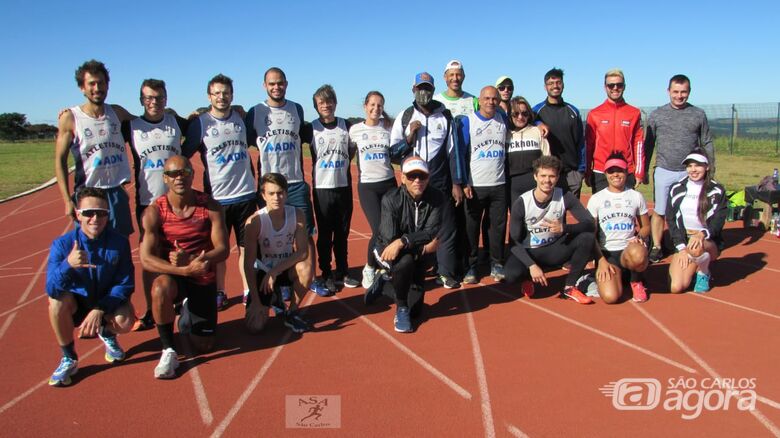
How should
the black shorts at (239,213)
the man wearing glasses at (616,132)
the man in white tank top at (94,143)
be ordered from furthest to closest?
1. the man wearing glasses at (616,132)
2. the black shorts at (239,213)
3. the man in white tank top at (94,143)

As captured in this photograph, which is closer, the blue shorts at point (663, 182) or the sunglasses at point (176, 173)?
the sunglasses at point (176, 173)

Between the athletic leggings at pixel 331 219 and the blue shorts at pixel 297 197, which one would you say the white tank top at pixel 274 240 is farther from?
the athletic leggings at pixel 331 219

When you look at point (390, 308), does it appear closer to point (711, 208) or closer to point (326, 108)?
point (326, 108)

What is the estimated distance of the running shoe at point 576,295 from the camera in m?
5.10

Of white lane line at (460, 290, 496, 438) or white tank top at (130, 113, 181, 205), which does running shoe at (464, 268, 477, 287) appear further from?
white tank top at (130, 113, 181, 205)

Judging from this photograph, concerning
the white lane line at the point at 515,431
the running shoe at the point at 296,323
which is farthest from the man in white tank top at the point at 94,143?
the white lane line at the point at 515,431

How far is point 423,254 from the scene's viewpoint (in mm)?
Result: 4785

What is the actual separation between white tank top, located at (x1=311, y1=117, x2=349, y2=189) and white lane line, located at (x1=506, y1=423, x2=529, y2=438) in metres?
2.98

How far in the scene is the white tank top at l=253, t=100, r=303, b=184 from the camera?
5.19 metres

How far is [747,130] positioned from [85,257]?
89.2ft

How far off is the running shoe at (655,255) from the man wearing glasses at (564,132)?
1351 mm

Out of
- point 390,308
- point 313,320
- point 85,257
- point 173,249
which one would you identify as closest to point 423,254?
point 390,308

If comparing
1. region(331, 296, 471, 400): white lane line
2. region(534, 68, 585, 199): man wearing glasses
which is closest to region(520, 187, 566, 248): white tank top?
region(534, 68, 585, 199): man wearing glasses

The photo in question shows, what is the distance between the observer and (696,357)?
393 centimetres
